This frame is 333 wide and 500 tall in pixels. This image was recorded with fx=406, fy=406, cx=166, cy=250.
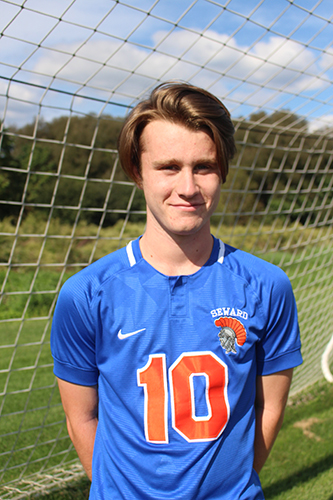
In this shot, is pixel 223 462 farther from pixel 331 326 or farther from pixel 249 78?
pixel 331 326

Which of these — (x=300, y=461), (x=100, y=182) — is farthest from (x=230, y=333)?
(x=100, y=182)

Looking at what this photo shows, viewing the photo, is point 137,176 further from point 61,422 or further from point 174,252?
point 61,422

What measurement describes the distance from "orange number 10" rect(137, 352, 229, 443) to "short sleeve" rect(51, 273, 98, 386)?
17 cm

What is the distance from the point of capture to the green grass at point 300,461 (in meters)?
2.30

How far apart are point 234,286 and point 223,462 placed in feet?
1.46

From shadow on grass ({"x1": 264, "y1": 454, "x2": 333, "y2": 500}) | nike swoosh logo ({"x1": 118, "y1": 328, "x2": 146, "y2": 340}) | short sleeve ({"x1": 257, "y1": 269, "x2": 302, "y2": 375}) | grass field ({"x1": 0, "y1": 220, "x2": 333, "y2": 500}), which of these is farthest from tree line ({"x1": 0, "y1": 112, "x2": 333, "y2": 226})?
nike swoosh logo ({"x1": 118, "y1": 328, "x2": 146, "y2": 340})

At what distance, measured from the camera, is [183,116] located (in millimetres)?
997

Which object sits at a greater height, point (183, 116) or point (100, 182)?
point (183, 116)

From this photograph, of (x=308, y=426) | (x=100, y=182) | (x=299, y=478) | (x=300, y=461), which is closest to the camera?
(x=299, y=478)

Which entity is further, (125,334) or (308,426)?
(308,426)

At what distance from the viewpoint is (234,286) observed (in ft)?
3.58

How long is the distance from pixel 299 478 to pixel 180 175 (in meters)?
2.24

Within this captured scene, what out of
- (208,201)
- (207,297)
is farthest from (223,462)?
(208,201)

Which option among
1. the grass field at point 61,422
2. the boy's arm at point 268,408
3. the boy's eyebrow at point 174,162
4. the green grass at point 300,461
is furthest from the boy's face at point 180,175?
the green grass at point 300,461
